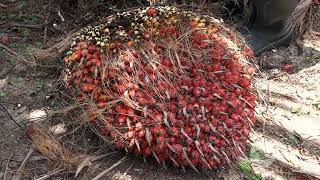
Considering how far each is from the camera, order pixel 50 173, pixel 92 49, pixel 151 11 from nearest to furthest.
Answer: pixel 50 173 < pixel 92 49 < pixel 151 11

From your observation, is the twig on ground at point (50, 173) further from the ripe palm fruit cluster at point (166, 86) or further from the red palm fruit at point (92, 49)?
the red palm fruit at point (92, 49)

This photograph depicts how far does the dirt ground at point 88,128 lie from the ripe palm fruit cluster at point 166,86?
0.11 meters

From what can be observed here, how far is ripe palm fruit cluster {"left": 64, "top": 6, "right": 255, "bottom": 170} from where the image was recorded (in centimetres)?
197

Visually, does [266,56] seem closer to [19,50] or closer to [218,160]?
[218,160]

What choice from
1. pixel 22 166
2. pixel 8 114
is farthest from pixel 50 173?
pixel 8 114

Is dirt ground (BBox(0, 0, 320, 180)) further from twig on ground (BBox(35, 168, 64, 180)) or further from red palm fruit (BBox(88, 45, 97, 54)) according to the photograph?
red palm fruit (BBox(88, 45, 97, 54))

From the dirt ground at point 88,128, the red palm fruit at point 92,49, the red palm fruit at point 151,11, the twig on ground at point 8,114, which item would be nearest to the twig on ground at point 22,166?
the dirt ground at point 88,128

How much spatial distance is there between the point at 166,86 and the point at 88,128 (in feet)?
1.56

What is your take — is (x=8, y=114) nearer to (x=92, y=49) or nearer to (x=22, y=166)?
(x=22, y=166)

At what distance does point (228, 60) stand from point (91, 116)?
73 centimetres

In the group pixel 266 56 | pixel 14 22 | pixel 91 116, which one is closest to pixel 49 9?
pixel 14 22

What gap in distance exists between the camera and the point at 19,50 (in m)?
2.76

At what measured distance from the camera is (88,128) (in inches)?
88.6

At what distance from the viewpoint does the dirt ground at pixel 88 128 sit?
2.07 metres
